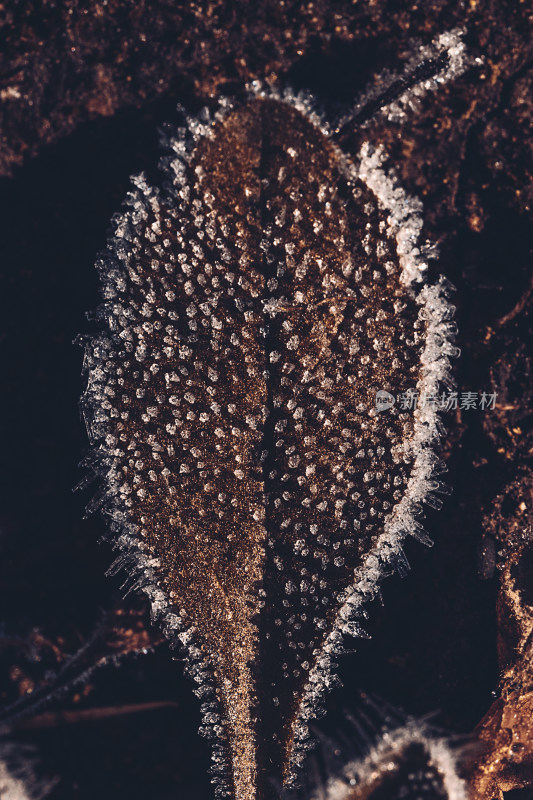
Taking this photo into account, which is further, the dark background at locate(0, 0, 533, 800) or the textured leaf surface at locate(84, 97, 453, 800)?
the dark background at locate(0, 0, 533, 800)

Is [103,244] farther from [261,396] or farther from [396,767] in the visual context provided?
[396,767]

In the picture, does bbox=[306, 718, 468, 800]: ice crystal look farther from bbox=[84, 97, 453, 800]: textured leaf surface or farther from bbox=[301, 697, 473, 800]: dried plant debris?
bbox=[84, 97, 453, 800]: textured leaf surface

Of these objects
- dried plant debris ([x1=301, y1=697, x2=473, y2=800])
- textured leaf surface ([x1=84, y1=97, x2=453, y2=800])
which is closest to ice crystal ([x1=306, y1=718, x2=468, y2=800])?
dried plant debris ([x1=301, y1=697, x2=473, y2=800])

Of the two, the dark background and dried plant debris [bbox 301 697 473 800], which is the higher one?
the dark background

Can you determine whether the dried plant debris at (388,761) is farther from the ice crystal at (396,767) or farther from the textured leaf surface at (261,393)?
the textured leaf surface at (261,393)

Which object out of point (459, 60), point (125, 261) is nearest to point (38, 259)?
point (125, 261)

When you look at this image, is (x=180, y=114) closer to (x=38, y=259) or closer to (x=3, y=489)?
(x=38, y=259)
